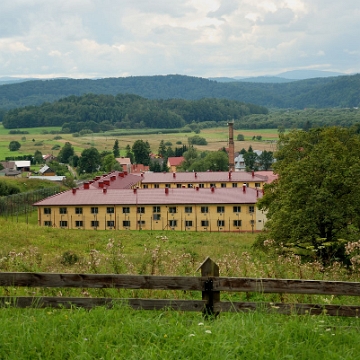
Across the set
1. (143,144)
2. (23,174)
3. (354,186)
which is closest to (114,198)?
(354,186)

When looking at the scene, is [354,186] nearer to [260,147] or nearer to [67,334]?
[67,334]

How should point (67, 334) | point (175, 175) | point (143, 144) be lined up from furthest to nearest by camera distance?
1. point (143, 144)
2. point (175, 175)
3. point (67, 334)

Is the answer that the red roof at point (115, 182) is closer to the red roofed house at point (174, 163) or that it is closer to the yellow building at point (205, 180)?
the yellow building at point (205, 180)

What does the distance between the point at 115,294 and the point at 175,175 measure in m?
64.4

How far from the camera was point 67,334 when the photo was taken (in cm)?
573

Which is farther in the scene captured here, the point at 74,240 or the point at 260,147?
the point at 260,147

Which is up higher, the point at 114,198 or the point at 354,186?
the point at 354,186

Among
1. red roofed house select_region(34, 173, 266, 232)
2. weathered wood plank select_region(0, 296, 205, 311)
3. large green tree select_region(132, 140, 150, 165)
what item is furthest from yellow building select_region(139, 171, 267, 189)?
weathered wood plank select_region(0, 296, 205, 311)

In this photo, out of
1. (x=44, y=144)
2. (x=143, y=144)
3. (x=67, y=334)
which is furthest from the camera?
(x=44, y=144)

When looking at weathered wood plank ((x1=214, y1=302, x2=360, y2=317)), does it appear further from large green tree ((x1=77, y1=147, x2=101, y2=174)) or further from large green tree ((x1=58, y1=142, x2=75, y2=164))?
large green tree ((x1=58, y1=142, x2=75, y2=164))

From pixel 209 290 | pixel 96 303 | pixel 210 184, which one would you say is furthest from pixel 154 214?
pixel 209 290

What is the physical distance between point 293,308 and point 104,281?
2236 mm

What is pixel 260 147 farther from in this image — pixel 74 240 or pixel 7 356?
pixel 7 356

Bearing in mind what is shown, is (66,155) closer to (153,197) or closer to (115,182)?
(115,182)
